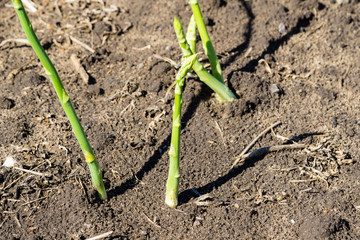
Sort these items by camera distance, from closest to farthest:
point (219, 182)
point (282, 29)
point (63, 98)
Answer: point (63, 98)
point (219, 182)
point (282, 29)

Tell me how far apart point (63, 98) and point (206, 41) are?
1161 mm

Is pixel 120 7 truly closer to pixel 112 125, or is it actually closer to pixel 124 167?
pixel 112 125

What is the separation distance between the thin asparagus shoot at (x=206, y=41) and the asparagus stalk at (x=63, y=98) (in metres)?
1.09

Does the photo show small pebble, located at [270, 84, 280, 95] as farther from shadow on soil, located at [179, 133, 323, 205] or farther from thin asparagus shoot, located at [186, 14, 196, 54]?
thin asparagus shoot, located at [186, 14, 196, 54]

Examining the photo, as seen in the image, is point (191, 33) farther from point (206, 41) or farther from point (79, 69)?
point (79, 69)

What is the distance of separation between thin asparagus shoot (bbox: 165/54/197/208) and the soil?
12cm

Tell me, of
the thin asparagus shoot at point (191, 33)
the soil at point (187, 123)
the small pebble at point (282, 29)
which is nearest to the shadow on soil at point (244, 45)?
the soil at point (187, 123)

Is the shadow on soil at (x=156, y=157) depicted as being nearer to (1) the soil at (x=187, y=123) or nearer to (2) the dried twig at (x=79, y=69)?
(1) the soil at (x=187, y=123)

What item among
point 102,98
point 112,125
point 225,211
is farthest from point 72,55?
point 225,211

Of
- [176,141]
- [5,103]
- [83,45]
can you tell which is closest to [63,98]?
[176,141]

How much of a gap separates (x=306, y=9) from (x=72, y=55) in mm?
2027

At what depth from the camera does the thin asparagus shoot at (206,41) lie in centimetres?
303

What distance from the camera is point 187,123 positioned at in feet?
10.7

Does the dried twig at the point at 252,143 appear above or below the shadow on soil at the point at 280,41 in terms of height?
below
